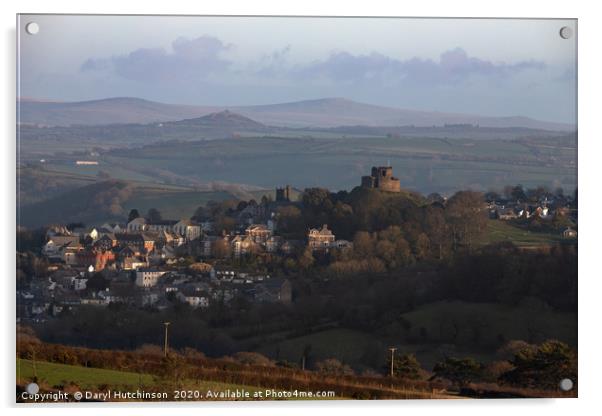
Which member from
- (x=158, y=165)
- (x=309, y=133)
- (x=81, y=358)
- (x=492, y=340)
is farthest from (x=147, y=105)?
(x=492, y=340)

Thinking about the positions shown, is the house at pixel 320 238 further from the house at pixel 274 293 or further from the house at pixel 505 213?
the house at pixel 505 213

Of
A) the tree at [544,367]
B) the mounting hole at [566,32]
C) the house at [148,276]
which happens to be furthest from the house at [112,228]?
the mounting hole at [566,32]

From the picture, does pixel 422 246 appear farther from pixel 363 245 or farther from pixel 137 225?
pixel 137 225

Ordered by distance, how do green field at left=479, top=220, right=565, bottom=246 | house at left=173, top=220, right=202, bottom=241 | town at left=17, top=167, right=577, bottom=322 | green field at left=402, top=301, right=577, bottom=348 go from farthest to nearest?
house at left=173, top=220, right=202, bottom=241 → green field at left=479, top=220, right=565, bottom=246 → town at left=17, top=167, right=577, bottom=322 → green field at left=402, top=301, right=577, bottom=348

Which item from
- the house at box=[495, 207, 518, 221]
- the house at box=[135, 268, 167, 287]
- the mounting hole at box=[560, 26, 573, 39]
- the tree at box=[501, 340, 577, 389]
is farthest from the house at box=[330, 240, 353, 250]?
the mounting hole at box=[560, 26, 573, 39]

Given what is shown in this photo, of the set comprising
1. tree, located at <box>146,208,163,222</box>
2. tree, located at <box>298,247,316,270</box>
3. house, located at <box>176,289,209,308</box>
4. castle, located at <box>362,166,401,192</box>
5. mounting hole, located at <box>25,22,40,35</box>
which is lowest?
house, located at <box>176,289,209,308</box>

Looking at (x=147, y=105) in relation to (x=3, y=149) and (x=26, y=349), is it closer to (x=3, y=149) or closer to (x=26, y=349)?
(x=3, y=149)

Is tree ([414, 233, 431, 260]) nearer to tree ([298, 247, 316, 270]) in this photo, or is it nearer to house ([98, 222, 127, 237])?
tree ([298, 247, 316, 270])
